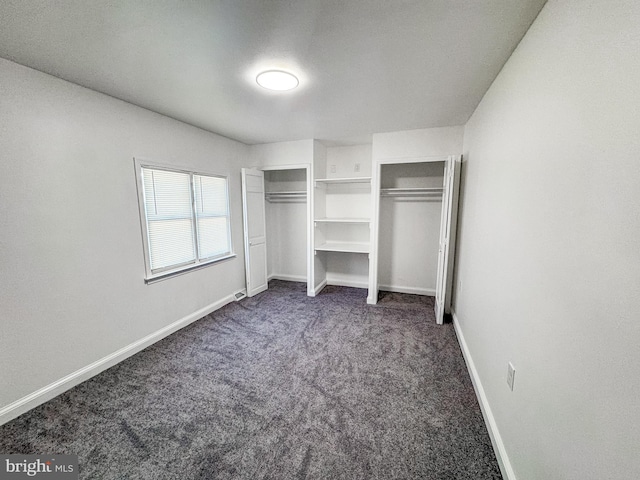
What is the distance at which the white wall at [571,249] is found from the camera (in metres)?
0.70

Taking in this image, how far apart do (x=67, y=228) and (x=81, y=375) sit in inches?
48.8

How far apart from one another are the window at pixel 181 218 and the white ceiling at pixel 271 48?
30.7 inches

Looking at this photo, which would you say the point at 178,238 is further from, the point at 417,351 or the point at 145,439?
the point at 417,351

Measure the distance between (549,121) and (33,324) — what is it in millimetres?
3452

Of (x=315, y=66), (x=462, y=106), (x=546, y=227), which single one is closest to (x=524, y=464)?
(x=546, y=227)

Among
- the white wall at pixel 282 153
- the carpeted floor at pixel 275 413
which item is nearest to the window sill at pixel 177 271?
the carpeted floor at pixel 275 413

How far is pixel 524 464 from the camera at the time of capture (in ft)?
3.90

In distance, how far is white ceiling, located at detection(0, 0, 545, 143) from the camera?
1257 millimetres

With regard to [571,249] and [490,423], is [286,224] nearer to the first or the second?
[490,423]

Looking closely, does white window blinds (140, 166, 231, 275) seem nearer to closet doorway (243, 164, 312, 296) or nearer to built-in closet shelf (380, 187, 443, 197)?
closet doorway (243, 164, 312, 296)

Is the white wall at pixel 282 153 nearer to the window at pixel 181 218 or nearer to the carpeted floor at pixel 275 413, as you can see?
the window at pixel 181 218

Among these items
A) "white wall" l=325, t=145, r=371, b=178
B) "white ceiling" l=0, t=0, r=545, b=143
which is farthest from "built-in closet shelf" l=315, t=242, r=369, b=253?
"white ceiling" l=0, t=0, r=545, b=143

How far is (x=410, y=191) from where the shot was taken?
3855mm

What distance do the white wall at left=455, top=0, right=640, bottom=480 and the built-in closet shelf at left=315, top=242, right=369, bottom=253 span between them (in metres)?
2.25
